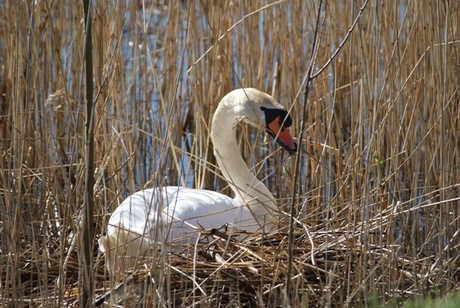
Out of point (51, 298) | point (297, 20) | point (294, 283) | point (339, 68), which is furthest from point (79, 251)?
point (339, 68)

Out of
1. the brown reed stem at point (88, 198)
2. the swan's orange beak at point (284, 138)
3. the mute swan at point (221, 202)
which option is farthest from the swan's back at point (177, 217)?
the swan's orange beak at point (284, 138)

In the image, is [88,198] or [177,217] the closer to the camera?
[88,198]

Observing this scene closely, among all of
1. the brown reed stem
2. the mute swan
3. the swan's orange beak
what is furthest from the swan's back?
the swan's orange beak

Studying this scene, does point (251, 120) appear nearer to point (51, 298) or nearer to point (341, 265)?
point (341, 265)

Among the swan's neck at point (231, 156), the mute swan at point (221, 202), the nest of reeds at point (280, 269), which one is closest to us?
the nest of reeds at point (280, 269)

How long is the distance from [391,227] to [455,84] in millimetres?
691

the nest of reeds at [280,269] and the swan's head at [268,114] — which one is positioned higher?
the swan's head at [268,114]

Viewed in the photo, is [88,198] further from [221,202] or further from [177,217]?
Result: [221,202]

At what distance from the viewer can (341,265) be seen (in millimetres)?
3502

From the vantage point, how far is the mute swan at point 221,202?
3.44m

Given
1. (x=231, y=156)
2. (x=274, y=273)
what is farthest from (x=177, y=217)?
(x=231, y=156)

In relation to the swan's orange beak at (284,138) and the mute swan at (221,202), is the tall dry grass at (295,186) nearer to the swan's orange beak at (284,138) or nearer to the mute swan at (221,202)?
the mute swan at (221,202)

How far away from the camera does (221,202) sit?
12.9ft

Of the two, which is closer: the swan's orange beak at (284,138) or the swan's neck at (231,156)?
the swan's orange beak at (284,138)
